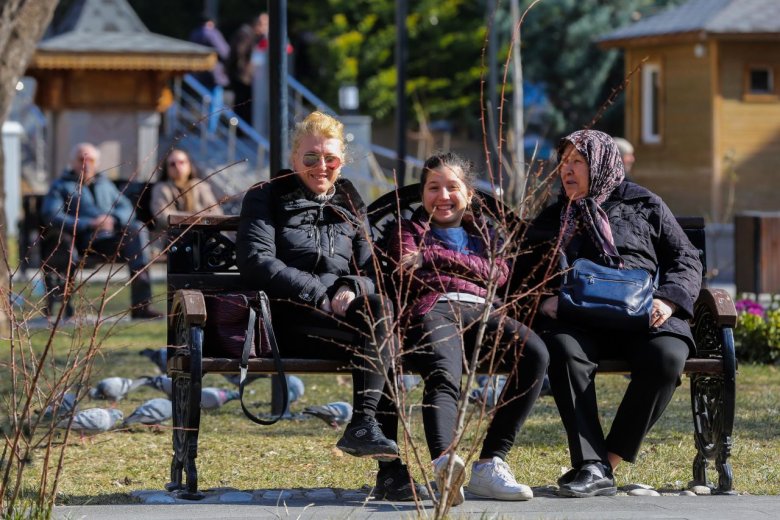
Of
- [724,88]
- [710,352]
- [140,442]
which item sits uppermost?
[724,88]

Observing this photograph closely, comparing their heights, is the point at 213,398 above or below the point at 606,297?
below

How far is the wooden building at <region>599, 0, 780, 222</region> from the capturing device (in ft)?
79.1

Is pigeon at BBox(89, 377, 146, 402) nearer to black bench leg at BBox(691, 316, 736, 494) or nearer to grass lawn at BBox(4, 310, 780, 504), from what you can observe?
grass lawn at BBox(4, 310, 780, 504)

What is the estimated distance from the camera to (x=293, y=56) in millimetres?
30500

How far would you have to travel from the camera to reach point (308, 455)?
725 cm

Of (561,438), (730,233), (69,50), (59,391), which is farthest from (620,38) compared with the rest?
(59,391)

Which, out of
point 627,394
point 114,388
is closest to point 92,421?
point 114,388

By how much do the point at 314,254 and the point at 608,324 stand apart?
122 cm

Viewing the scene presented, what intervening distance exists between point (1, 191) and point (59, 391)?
23.5 feet

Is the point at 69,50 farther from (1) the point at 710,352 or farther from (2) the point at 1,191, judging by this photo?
(1) the point at 710,352

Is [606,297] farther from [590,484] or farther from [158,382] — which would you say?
[158,382]

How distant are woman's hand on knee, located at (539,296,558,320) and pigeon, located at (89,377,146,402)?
3358 mm

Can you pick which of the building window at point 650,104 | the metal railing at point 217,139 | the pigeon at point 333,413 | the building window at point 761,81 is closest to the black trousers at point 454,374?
the pigeon at point 333,413

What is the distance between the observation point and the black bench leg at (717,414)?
6.11 m
